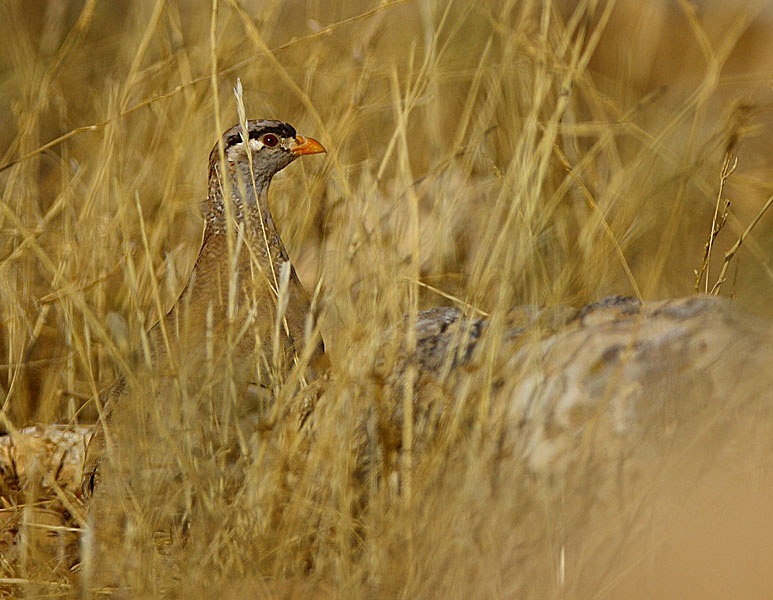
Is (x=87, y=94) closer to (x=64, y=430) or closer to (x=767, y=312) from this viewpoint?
(x=64, y=430)

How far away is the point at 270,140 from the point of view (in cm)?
376

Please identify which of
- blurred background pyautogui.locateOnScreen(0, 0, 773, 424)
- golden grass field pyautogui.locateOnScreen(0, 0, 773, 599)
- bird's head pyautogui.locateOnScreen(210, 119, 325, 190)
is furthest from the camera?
bird's head pyautogui.locateOnScreen(210, 119, 325, 190)

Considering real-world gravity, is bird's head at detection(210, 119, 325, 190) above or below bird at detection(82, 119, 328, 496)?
above

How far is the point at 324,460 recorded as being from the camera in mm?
2516

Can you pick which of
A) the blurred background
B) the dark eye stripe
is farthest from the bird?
the blurred background

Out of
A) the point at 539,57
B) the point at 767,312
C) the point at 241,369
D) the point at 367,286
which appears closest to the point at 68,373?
the point at 241,369

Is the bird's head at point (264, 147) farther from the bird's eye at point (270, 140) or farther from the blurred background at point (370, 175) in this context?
the blurred background at point (370, 175)

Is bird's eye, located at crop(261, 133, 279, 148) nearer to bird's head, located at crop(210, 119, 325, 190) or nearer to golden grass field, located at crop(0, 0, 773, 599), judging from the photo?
bird's head, located at crop(210, 119, 325, 190)

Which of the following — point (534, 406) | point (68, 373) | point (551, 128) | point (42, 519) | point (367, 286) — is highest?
point (551, 128)

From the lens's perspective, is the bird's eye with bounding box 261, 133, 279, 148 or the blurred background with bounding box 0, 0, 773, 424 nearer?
the blurred background with bounding box 0, 0, 773, 424

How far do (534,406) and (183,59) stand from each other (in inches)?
90.9

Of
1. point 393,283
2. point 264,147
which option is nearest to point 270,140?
point 264,147

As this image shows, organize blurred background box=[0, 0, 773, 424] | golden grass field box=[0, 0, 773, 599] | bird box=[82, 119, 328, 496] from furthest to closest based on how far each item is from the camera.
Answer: blurred background box=[0, 0, 773, 424] → bird box=[82, 119, 328, 496] → golden grass field box=[0, 0, 773, 599]

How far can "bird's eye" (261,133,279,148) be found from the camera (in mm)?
3752
